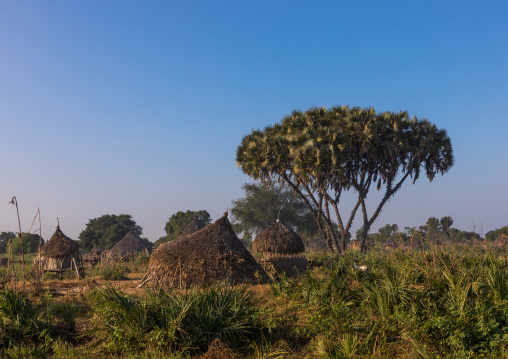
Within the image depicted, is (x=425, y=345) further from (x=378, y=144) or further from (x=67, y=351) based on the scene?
(x=378, y=144)

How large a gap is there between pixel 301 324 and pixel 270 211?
43556 millimetres

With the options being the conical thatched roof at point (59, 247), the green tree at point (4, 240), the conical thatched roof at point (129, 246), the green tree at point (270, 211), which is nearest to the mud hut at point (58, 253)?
the conical thatched roof at point (59, 247)

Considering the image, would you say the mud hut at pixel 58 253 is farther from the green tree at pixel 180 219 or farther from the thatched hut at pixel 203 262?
the green tree at pixel 180 219

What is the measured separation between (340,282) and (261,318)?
2.04 metres

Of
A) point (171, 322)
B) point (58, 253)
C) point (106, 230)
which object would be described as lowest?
point (171, 322)

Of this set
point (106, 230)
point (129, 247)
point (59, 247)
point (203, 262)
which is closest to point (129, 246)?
point (129, 247)

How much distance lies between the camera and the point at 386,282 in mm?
8047

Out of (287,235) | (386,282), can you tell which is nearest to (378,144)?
(287,235)

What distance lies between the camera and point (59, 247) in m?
21.9

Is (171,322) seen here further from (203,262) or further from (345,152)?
(345,152)

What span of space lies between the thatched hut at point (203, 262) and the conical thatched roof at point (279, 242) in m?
7.58

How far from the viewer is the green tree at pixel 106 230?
58656mm

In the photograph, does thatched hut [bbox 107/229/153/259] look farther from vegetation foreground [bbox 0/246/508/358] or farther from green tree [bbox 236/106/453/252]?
vegetation foreground [bbox 0/246/508/358]

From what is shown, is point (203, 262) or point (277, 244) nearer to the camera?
point (203, 262)
